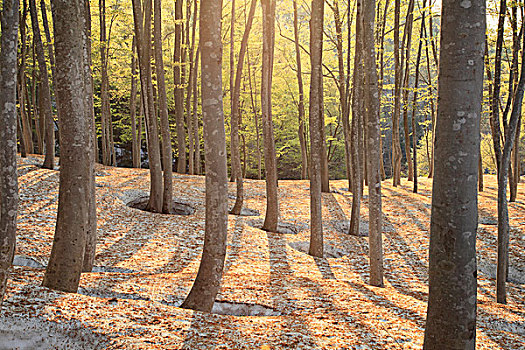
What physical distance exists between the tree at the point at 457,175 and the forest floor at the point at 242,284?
48.9 inches

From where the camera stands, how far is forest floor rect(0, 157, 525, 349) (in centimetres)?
377

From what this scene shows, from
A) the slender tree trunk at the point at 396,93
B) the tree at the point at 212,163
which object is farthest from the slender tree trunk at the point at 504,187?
the slender tree trunk at the point at 396,93

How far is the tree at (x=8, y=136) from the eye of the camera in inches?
155

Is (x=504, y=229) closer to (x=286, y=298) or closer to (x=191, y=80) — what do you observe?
(x=286, y=298)

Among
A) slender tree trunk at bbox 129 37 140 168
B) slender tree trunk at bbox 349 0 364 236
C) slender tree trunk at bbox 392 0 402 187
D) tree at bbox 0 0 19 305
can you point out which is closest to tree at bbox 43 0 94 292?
tree at bbox 0 0 19 305

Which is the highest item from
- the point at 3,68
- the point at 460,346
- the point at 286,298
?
the point at 3,68

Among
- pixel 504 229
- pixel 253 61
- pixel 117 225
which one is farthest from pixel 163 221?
pixel 253 61

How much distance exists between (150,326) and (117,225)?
6.18m

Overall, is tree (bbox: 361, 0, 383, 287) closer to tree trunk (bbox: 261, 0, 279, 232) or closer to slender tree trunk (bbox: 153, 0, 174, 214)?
tree trunk (bbox: 261, 0, 279, 232)

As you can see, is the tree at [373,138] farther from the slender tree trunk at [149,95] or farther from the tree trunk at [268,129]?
the slender tree trunk at [149,95]

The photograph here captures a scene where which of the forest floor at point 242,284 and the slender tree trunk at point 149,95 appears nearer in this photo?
the forest floor at point 242,284

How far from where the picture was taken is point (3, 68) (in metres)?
4.15

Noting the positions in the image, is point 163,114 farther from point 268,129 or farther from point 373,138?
point 373,138

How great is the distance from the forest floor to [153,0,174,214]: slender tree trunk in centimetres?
70
